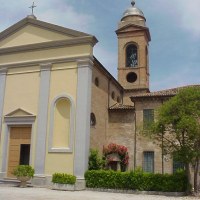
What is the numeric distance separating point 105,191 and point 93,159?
2.58 m

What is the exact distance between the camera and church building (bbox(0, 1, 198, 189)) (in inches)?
814

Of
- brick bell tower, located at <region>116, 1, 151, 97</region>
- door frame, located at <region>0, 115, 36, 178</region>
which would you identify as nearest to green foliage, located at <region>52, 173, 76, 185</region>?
door frame, located at <region>0, 115, 36, 178</region>

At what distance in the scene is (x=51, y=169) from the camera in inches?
810

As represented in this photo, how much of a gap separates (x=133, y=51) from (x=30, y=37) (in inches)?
655

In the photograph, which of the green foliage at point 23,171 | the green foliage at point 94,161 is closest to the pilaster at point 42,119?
the green foliage at point 23,171

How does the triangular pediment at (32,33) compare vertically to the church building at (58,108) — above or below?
above

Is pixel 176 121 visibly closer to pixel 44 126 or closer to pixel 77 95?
pixel 77 95

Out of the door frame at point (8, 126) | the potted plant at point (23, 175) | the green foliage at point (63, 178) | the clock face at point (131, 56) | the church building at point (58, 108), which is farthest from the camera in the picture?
the clock face at point (131, 56)

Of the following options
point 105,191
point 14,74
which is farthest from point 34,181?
point 14,74

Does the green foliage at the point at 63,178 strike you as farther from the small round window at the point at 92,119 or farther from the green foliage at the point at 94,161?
the small round window at the point at 92,119

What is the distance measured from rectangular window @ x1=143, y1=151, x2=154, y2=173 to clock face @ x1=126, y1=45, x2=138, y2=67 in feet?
46.7

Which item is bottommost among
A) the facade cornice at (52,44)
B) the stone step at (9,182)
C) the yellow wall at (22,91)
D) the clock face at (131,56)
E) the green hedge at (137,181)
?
the stone step at (9,182)

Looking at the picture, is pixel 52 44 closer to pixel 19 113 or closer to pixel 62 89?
pixel 62 89

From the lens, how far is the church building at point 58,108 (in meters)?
20.7
